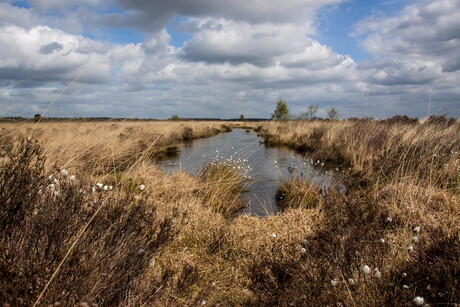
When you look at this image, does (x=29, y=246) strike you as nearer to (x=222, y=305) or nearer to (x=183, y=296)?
(x=183, y=296)

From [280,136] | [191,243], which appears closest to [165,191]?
[191,243]

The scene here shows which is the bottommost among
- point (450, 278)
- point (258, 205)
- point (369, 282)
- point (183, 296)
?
point (258, 205)

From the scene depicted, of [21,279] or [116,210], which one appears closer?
[21,279]

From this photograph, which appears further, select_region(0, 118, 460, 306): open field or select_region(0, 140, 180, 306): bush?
select_region(0, 118, 460, 306): open field

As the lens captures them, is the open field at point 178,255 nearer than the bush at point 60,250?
No

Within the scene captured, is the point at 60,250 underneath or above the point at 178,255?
above

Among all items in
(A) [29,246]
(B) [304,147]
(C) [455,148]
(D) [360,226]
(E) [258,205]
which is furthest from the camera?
(B) [304,147]

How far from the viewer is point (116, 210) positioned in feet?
7.16

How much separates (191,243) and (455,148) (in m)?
6.86

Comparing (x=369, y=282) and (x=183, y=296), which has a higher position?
(x=369, y=282)

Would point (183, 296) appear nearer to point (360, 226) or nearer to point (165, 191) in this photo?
point (360, 226)

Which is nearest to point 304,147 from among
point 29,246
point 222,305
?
point 222,305

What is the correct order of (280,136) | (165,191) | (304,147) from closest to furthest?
(165,191) → (304,147) → (280,136)

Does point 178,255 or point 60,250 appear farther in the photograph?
point 178,255
